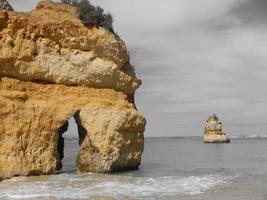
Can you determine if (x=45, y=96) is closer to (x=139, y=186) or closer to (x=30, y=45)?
(x=30, y=45)

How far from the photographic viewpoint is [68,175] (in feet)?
67.3

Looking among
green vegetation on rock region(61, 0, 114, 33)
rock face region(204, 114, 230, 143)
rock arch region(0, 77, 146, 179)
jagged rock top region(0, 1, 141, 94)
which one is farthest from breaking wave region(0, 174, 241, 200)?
rock face region(204, 114, 230, 143)

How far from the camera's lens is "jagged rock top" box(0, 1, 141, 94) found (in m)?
20.5

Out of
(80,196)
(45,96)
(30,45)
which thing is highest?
(30,45)

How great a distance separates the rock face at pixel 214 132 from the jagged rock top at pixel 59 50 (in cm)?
7394

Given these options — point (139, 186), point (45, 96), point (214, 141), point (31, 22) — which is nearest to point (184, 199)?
point (139, 186)

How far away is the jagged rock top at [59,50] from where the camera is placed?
20.5 m

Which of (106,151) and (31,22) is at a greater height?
(31,22)

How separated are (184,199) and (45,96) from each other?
941 centimetres

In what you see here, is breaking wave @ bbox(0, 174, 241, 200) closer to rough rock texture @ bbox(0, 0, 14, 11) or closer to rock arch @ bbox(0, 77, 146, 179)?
rock arch @ bbox(0, 77, 146, 179)

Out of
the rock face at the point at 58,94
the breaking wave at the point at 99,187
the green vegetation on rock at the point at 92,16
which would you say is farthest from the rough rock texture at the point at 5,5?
the breaking wave at the point at 99,187

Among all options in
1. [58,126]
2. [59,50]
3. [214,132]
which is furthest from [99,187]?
[214,132]

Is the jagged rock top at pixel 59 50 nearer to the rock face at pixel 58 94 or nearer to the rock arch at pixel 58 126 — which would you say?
the rock face at pixel 58 94

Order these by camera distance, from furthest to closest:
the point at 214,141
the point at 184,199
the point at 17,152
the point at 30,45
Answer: the point at 214,141, the point at 30,45, the point at 17,152, the point at 184,199
